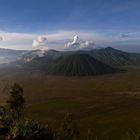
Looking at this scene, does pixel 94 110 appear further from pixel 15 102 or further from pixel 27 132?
pixel 27 132

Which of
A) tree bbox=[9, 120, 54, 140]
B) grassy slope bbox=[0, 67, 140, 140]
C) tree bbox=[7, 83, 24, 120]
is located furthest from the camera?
grassy slope bbox=[0, 67, 140, 140]

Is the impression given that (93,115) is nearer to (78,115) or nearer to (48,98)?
(78,115)

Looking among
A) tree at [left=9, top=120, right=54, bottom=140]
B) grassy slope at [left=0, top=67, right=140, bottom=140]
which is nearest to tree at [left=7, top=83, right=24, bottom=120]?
grassy slope at [left=0, top=67, right=140, bottom=140]

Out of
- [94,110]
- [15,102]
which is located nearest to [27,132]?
[15,102]

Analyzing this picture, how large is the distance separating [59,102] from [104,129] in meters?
54.4

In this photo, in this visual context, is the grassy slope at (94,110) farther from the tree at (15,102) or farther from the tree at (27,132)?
the tree at (27,132)

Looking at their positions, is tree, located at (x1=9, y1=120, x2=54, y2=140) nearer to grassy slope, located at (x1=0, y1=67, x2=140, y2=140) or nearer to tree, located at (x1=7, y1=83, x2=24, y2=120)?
tree, located at (x1=7, y1=83, x2=24, y2=120)

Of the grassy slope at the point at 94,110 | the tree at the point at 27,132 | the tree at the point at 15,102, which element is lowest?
the grassy slope at the point at 94,110

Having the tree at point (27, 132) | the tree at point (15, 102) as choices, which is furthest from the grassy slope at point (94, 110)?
the tree at point (27, 132)

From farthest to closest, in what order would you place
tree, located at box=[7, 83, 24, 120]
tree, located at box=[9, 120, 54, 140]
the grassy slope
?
the grassy slope
tree, located at box=[7, 83, 24, 120]
tree, located at box=[9, 120, 54, 140]

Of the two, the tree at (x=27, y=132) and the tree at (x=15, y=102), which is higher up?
the tree at (x=27, y=132)

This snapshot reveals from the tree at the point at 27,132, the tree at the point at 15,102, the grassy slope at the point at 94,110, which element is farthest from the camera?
the grassy slope at the point at 94,110

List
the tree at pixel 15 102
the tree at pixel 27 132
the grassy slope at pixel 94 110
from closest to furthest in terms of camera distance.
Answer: the tree at pixel 27 132
the tree at pixel 15 102
the grassy slope at pixel 94 110

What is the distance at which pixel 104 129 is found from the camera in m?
68.8
